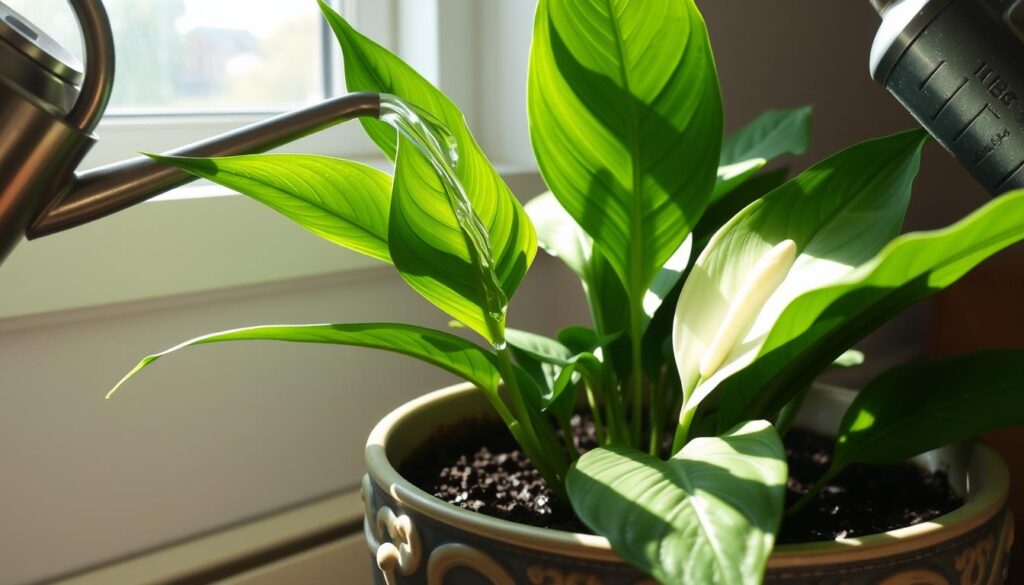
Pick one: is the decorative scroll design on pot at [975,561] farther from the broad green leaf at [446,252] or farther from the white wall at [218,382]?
the white wall at [218,382]

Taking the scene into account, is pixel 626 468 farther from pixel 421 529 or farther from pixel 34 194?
pixel 34 194

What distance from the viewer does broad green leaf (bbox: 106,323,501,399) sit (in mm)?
515

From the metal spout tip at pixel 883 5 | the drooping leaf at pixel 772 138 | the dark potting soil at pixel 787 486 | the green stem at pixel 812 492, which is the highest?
the metal spout tip at pixel 883 5

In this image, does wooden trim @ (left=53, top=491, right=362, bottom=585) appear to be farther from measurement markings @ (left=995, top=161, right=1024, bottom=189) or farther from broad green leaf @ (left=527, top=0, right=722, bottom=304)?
measurement markings @ (left=995, top=161, right=1024, bottom=189)

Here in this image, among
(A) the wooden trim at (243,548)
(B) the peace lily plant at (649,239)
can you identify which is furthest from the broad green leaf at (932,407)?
(A) the wooden trim at (243,548)

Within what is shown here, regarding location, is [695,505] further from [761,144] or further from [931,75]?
[761,144]

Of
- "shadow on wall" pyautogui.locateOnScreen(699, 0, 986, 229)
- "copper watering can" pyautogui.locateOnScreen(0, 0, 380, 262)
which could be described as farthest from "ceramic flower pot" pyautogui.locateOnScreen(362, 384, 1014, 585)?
"shadow on wall" pyautogui.locateOnScreen(699, 0, 986, 229)

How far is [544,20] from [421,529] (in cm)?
28

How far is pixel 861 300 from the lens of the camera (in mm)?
463

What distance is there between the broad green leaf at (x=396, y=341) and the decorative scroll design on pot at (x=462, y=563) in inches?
4.4

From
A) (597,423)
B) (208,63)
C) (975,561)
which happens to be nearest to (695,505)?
(975,561)

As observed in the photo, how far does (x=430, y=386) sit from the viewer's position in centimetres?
93

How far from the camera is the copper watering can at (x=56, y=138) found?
0.40m

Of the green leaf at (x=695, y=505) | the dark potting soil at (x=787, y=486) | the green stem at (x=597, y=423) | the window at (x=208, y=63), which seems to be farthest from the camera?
the window at (x=208, y=63)
